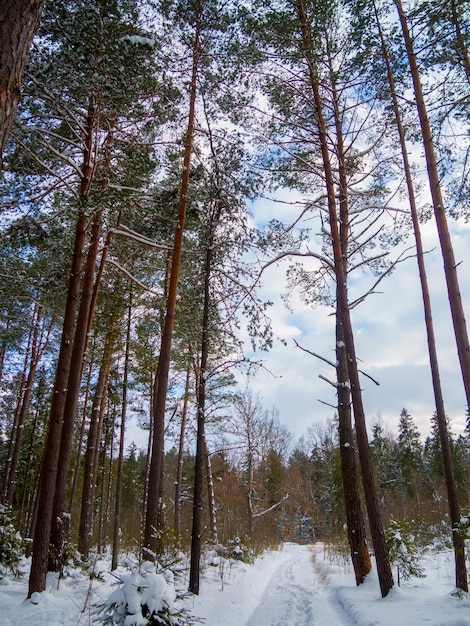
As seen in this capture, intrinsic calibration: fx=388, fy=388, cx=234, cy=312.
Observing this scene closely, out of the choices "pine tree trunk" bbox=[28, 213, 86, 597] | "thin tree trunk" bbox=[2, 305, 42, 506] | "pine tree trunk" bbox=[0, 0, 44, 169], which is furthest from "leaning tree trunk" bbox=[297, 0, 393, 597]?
"thin tree trunk" bbox=[2, 305, 42, 506]

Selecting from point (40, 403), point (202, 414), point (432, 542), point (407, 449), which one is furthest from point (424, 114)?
Answer: point (407, 449)

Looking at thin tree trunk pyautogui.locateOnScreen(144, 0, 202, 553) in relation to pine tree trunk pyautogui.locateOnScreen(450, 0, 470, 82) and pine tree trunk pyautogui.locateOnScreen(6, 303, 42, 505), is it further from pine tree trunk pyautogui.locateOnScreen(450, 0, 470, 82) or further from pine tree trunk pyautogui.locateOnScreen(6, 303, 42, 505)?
pine tree trunk pyautogui.locateOnScreen(6, 303, 42, 505)

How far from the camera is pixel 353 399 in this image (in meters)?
7.48

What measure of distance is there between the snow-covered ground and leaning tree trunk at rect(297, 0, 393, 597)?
53cm

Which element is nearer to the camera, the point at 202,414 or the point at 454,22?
the point at 454,22

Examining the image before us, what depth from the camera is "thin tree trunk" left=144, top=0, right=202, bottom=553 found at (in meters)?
6.64

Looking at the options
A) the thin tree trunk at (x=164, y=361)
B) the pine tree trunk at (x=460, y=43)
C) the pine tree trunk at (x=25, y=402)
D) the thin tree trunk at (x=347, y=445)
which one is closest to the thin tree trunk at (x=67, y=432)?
the thin tree trunk at (x=164, y=361)

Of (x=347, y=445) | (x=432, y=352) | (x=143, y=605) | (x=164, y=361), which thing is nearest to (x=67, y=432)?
(x=164, y=361)

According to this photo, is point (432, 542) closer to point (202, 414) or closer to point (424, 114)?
point (202, 414)

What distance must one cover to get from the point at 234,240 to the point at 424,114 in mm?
4706

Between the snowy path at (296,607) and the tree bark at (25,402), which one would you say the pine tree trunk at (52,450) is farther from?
the tree bark at (25,402)

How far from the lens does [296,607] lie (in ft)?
22.6

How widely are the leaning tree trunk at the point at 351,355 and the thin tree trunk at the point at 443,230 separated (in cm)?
183

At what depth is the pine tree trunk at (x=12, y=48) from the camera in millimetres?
1932
